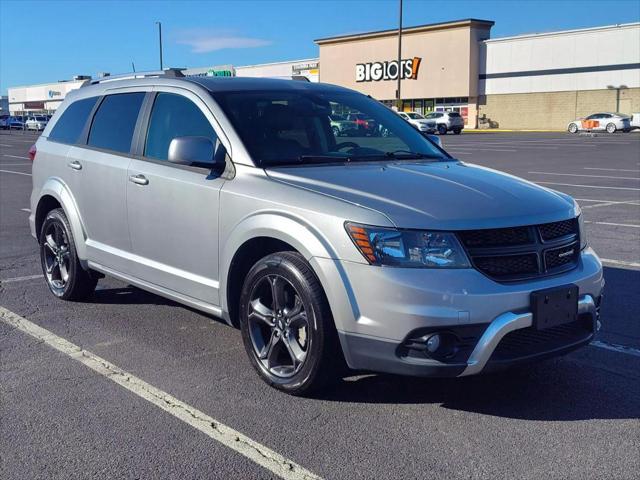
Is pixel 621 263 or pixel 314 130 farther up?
pixel 314 130

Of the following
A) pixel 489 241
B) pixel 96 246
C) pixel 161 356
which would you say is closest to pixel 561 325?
pixel 489 241

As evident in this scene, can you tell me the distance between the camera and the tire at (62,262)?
20.8ft

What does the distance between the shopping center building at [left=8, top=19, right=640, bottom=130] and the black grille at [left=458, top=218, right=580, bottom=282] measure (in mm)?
49391

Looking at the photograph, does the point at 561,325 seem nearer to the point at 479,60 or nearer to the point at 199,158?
the point at 199,158

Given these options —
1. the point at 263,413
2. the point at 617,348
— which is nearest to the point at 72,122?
the point at 263,413

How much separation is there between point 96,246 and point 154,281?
0.87m

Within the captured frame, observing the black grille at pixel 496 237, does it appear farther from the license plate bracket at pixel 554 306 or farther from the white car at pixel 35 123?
the white car at pixel 35 123

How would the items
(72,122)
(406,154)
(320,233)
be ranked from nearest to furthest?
(320,233), (406,154), (72,122)

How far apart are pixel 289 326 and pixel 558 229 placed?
5.17 feet

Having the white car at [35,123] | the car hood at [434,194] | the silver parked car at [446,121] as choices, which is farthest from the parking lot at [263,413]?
the white car at [35,123]

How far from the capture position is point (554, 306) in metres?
4.01

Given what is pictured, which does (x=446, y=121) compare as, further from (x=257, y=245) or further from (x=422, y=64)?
(x=257, y=245)

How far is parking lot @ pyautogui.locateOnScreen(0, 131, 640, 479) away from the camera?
11.6ft

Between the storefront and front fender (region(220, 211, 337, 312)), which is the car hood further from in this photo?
the storefront
